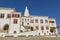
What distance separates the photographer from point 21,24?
206 feet

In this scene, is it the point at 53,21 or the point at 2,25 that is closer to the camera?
the point at 2,25

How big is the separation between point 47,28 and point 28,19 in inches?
436

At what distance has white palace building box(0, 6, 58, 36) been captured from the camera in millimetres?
54625

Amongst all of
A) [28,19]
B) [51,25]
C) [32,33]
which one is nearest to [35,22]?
[28,19]

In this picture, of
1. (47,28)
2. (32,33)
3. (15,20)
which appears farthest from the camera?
(47,28)

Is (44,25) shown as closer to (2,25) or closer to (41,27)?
(41,27)

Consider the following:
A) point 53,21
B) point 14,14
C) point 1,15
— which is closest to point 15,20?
point 14,14

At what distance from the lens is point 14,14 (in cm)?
5956

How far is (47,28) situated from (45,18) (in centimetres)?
540

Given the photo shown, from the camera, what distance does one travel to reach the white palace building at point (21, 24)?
54625 mm

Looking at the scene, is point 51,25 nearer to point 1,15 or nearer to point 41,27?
point 41,27

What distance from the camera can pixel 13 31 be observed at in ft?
182

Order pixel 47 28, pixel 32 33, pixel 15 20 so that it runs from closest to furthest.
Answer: pixel 32 33 → pixel 15 20 → pixel 47 28

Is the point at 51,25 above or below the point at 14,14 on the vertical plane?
below
